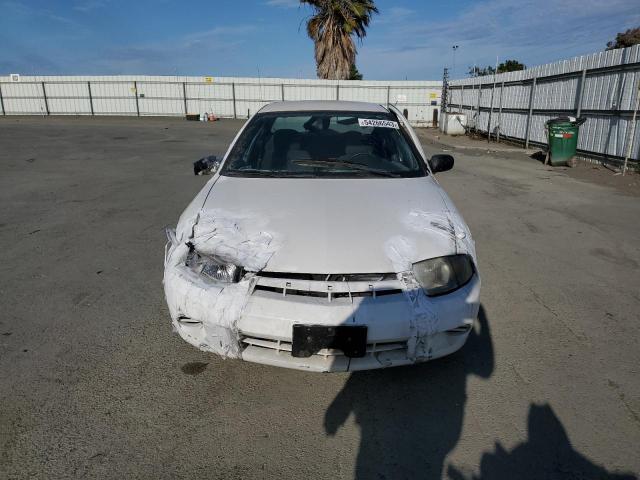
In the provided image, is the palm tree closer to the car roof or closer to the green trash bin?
the green trash bin

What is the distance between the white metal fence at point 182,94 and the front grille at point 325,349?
95.0 ft

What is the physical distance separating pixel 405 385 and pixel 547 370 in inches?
36.2

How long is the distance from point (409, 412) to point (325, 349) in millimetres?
598

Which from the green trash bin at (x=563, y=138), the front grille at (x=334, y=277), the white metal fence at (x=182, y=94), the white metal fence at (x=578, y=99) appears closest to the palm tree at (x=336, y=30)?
the white metal fence at (x=182, y=94)

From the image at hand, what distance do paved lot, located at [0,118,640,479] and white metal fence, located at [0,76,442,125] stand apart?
2680cm

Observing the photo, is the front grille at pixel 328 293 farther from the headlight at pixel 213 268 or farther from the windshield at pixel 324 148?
the windshield at pixel 324 148

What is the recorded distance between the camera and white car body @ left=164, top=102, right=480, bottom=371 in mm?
2199

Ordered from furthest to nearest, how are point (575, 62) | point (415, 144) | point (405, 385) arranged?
1. point (575, 62)
2. point (415, 144)
3. point (405, 385)

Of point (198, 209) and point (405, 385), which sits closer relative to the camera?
point (405, 385)

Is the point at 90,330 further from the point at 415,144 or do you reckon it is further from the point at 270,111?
the point at 415,144

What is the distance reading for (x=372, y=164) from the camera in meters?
3.63

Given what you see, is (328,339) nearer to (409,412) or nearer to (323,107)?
(409,412)

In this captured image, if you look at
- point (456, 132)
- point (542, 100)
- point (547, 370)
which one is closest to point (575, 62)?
point (542, 100)

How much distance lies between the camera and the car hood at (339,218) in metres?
2.33
